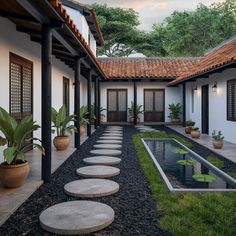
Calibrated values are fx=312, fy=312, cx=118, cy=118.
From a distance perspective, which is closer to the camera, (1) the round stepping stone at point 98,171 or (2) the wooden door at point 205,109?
(1) the round stepping stone at point 98,171

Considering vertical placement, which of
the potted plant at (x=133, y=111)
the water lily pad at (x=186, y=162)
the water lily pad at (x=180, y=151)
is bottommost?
the water lily pad at (x=186, y=162)

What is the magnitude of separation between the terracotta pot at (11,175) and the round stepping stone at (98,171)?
149 cm

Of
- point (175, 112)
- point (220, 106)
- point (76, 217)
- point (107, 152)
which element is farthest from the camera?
point (175, 112)

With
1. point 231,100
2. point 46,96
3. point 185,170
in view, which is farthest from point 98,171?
point 231,100

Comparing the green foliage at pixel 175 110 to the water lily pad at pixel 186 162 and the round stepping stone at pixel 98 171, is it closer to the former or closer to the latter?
the water lily pad at pixel 186 162

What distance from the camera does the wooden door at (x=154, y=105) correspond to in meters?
21.8

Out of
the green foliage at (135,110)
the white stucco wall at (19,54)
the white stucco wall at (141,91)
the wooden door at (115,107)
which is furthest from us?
the wooden door at (115,107)

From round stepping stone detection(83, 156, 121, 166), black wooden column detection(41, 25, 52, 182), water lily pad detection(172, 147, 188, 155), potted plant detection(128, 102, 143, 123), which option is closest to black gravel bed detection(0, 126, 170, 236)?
black wooden column detection(41, 25, 52, 182)

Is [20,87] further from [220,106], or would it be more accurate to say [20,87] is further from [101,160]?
[220,106]

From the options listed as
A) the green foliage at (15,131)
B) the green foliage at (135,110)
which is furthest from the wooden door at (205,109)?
the green foliage at (15,131)

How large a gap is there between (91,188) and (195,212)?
1.84 meters

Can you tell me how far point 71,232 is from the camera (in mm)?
3627

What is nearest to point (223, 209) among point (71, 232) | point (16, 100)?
point (71, 232)

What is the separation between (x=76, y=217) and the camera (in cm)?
402
